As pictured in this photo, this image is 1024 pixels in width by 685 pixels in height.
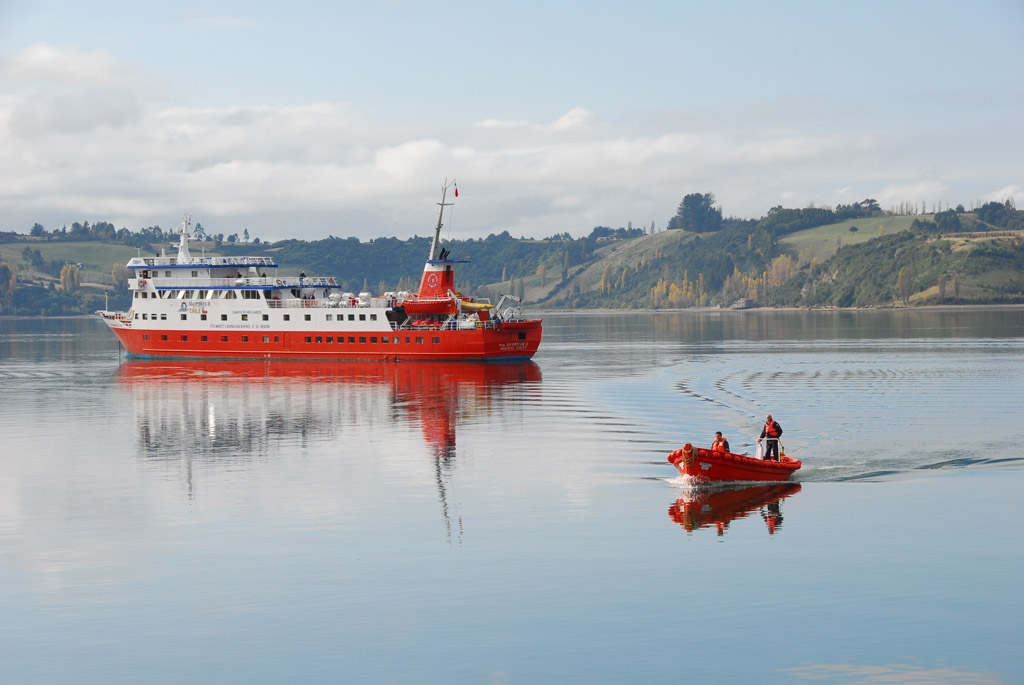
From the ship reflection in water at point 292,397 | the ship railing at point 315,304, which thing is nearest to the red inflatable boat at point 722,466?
the ship reflection in water at point 292,397

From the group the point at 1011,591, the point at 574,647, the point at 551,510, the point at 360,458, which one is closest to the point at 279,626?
the point at 574,647

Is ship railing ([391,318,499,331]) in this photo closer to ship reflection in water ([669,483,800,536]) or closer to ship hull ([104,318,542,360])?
ship hull ([104,318,542,360])

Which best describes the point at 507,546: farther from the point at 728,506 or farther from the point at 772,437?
the point at 772,437

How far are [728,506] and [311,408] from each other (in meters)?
38.1

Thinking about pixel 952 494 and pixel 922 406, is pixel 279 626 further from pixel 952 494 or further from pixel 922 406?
pixel 922 406

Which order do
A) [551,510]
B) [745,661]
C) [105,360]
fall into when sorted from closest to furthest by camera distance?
[745,661]
[551,510]
[105,360]

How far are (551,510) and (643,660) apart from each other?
1390 cm

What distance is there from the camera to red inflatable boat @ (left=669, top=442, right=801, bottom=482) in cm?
3941

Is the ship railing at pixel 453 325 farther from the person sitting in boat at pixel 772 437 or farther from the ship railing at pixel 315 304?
the person sitting in boat at pixel 772 437

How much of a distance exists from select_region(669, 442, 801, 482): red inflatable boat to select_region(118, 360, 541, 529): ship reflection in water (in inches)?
355

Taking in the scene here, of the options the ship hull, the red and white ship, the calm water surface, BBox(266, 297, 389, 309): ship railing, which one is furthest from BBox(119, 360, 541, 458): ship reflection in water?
BBox(266, 297, 389, 309): ship railing

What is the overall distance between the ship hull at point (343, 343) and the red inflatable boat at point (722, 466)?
65.0m

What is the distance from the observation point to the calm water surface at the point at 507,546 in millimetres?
Answer: 23047

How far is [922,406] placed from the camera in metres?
64.4
